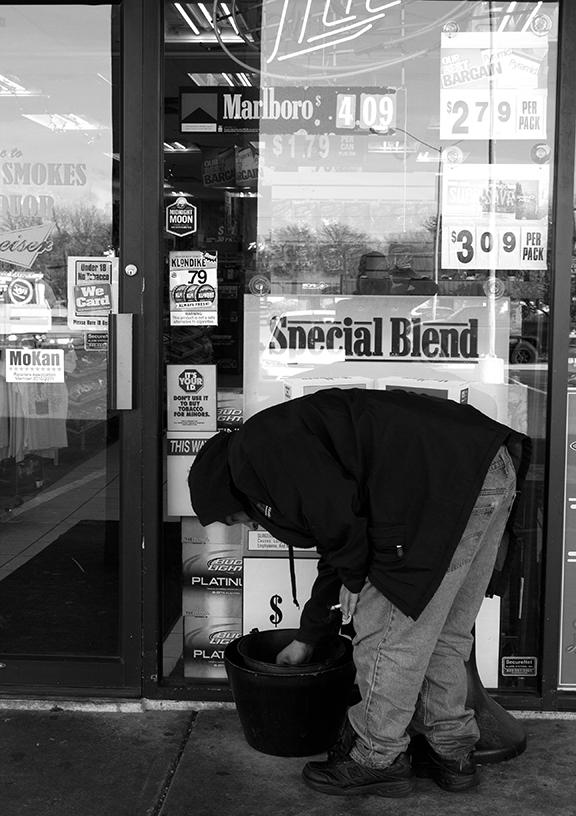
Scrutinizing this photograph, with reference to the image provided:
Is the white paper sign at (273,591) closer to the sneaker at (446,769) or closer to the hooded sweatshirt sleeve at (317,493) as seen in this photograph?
the sneaker at (446,769)

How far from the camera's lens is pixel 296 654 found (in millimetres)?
3451

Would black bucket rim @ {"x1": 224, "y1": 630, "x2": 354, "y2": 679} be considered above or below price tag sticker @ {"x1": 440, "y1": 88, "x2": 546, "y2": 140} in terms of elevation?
below

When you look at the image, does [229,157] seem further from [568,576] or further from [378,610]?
[568,576]

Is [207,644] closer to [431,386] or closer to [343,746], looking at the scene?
[343,746]

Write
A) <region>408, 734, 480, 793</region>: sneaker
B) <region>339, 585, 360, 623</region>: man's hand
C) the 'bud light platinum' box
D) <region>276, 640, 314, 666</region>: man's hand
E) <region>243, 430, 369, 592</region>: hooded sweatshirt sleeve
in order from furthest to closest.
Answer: the 'bud light platinum' box < <region>276, 640, 314, 666</region>: man's hand < <region>408, 734, 480, 793</region>: sneaker < <region>339, 585, 360, 623</region>: man's hand < <region>243, 430, 369, 592</region>: hooded sweatshirt sleeve

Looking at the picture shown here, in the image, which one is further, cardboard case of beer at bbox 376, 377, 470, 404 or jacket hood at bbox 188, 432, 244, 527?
cardboard case of beer at bbox 376, 377, 470, 404

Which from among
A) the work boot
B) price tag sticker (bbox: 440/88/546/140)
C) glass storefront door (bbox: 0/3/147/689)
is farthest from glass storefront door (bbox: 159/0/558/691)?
the work boot

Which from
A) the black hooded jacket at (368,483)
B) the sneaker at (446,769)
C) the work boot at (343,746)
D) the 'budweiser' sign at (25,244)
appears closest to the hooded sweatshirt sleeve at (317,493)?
the black hooded jacket at (368,483)

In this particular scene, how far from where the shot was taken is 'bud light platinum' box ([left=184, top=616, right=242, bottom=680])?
4031mm

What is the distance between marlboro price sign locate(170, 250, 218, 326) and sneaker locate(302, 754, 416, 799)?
173 cm

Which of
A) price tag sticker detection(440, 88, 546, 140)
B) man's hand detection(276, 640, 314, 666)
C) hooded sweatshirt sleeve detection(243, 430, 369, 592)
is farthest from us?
price tag sticker detection(440, 88, 546, 140)

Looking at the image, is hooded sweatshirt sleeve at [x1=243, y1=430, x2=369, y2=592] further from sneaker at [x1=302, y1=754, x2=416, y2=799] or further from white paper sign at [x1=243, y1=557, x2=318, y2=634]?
white paper sign at [x1=243, y1=557, x2=318, y2=634]

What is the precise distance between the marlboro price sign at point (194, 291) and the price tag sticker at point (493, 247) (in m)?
0.92

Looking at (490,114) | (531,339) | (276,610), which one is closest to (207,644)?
(276,610)
